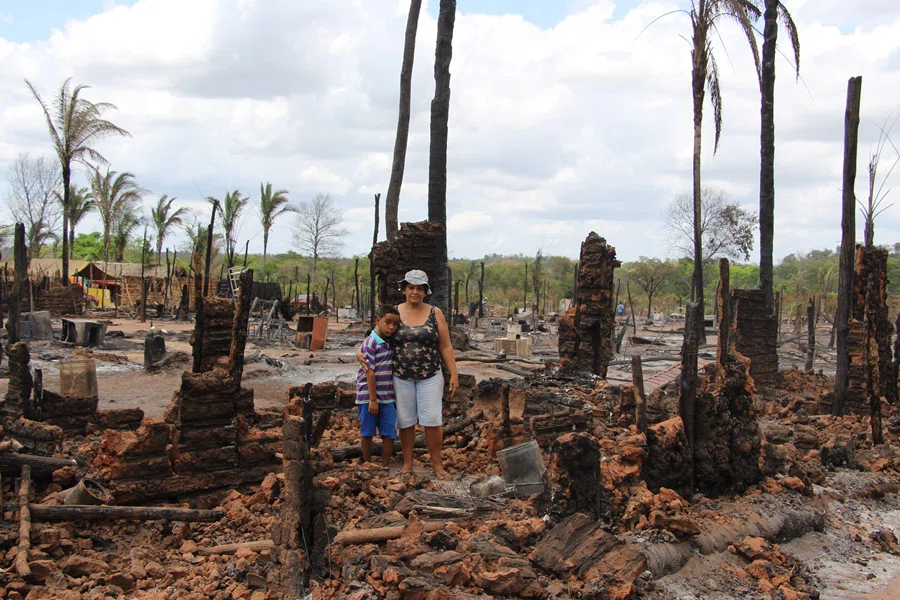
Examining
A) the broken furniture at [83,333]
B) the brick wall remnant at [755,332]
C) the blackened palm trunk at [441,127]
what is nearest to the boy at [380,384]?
the blackened palm trunk at [441,127]

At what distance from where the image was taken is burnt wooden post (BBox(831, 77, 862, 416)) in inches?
377

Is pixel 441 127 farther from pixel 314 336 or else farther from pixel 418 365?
pixel 418 365

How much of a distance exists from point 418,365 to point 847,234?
21.6 feet

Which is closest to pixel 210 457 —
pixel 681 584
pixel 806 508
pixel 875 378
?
pixel 681 584

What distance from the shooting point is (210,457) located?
18.0 feet

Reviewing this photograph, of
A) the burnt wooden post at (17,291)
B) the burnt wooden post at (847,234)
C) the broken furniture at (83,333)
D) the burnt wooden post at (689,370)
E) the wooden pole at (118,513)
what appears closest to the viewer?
the wooden pole at (118,513)

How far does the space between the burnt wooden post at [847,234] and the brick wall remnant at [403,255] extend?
5.24 metres

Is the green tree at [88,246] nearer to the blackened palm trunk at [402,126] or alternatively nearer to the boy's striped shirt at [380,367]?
the blackened palm trunk at [402,126]

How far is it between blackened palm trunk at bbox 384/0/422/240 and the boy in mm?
9053

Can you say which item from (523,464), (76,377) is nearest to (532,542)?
(523,464)

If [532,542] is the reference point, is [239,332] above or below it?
above

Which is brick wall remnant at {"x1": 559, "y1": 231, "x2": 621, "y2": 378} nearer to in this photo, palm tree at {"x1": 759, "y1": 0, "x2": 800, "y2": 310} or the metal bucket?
palm tree at {"x1": 759, "y1": 0, "x2": 800, "y2": 310}

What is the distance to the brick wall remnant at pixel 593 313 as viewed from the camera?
37.3 feet

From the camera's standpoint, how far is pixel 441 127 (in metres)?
13.9
